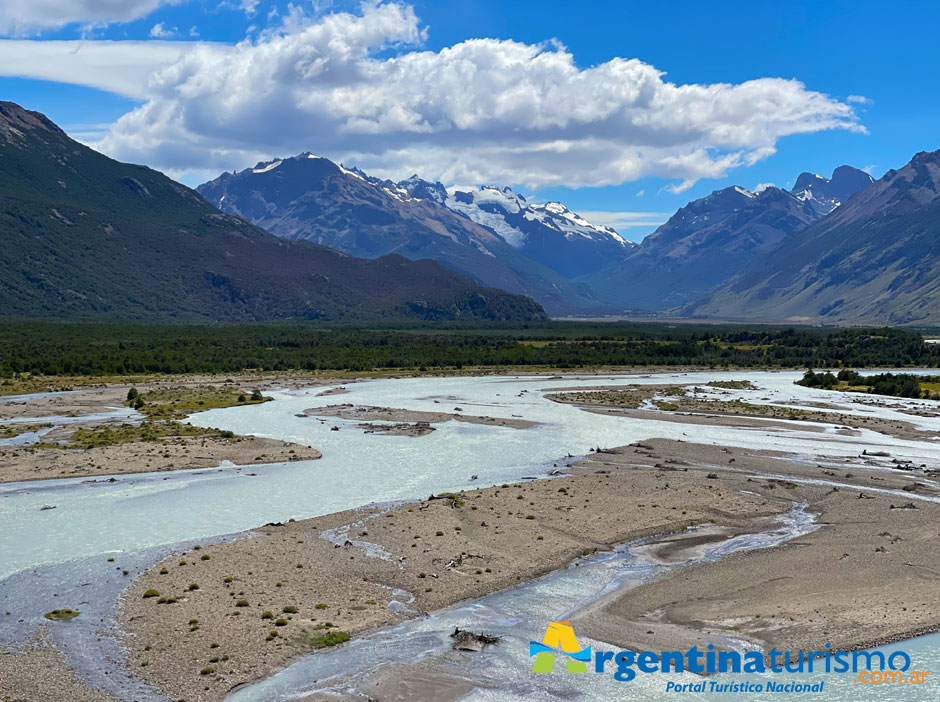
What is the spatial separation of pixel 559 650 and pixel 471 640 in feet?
8.89

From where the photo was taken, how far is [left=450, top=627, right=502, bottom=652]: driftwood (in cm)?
2656

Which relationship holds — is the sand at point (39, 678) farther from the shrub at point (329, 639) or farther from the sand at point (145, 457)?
the sand at point (145, 457)

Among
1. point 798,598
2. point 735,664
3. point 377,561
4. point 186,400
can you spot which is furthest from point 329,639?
point 186,400

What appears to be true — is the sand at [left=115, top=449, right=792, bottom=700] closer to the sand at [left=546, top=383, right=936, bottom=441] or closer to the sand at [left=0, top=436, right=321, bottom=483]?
the sand at [left=0, top=436, right=321, bottom=483]

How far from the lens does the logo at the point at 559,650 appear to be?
1005 inches

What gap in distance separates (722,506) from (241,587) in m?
25.1

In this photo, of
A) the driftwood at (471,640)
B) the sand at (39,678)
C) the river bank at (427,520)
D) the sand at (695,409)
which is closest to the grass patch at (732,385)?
the sand at (695,409)

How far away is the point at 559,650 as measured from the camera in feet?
87.7

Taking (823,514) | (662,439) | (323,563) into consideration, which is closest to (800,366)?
(662,439)

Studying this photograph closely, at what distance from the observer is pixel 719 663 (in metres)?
25.7

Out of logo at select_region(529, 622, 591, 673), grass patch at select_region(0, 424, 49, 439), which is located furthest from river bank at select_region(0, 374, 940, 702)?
grass patch at select_region(0, 424, 49, 439)

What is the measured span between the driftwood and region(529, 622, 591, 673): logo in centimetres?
126

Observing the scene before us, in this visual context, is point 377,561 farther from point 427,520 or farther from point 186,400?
point 186,400

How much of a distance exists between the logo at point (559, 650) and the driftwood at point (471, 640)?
4.13ft
